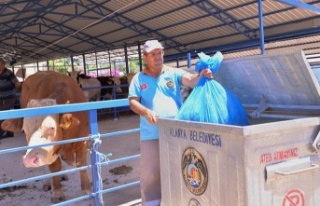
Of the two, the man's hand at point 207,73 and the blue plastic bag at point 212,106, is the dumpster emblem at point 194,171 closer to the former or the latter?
the blue plastic bag at point 212,106

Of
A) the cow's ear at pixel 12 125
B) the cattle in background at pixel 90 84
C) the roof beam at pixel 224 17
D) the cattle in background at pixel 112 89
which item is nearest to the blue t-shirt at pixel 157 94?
the cow's ear at pixel 12 125

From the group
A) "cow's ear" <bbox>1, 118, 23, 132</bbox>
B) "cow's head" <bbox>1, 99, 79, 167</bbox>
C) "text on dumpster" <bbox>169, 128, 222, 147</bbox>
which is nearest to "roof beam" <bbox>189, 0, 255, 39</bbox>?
"cow's ear" <bbox>1, 118, 23, 132</bbox>

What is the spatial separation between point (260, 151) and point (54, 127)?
2264 mm

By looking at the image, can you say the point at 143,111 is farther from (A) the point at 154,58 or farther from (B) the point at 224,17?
(B) the point at 224,17

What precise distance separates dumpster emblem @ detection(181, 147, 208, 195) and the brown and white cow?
157 cm

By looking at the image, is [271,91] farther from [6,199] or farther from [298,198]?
[6,199]

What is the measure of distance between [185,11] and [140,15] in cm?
237

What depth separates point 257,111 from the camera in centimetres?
241

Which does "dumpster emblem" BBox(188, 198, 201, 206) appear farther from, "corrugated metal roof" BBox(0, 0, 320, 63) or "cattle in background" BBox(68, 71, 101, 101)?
"cattle in background" BBox(68, 71, 101, 101)

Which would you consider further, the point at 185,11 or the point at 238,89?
the point at 185,11

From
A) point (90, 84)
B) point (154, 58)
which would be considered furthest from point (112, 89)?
point (154, 58)

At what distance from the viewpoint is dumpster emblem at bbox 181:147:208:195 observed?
187cm

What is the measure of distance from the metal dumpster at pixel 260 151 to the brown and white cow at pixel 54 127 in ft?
4.69

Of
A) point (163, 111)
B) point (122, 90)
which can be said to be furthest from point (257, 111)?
point (122, 90)
